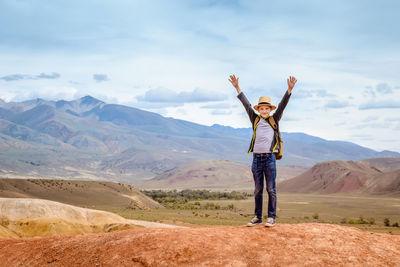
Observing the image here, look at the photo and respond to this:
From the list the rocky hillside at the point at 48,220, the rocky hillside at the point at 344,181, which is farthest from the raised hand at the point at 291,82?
the rocky hillside at the point at 344,181

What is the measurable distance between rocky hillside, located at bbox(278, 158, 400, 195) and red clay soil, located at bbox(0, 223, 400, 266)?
6425cm

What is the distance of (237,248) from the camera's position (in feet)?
Answer: 25.8

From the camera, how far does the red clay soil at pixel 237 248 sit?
24.5 ft

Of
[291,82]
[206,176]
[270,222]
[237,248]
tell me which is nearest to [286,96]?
[291,82]

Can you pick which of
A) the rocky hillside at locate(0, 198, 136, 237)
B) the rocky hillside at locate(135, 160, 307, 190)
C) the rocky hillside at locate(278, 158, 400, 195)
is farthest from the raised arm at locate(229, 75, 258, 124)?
the rocky hillside at locate(135, 160, 307, 190)

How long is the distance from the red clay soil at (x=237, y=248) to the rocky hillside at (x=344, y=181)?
211 ft

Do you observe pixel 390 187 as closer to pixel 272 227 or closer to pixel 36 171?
pixel 272 227

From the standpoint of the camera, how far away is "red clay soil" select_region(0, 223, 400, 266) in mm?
7465

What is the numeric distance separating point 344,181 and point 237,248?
78180mm

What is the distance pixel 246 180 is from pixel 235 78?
128802mm

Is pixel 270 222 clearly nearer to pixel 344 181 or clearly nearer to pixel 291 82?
pixel 291 82

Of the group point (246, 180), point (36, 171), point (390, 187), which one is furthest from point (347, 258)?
point (36, 171)

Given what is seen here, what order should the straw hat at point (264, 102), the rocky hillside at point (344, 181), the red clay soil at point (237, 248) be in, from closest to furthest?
Result: the red clay soil at point (237, 248) → the straw hat at point (264, 102) → the rocky hillside at point (344, 181)

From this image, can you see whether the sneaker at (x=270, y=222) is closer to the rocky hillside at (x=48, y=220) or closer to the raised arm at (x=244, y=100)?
the raised arm at (x=244, y=100)
